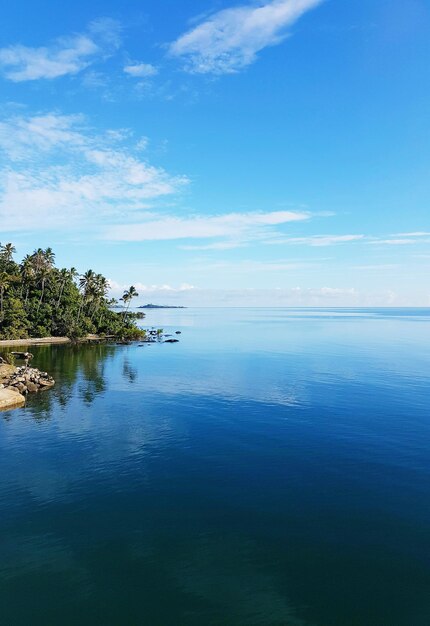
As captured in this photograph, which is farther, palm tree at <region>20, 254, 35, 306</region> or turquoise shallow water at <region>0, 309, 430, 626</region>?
palm tree at <region>20, 254, 35, 306</region>

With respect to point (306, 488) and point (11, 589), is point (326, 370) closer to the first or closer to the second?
point (306, 488)

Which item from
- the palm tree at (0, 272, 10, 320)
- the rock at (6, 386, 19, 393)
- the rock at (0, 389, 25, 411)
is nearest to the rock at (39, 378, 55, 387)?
the rock at (6, 386, 19, 393)

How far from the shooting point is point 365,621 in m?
19.0

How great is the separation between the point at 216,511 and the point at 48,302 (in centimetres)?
13501

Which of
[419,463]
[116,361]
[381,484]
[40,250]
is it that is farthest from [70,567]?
[40,250]

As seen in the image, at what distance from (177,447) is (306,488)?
14.5m

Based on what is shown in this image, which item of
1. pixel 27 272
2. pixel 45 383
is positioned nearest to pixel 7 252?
pixel 27 272

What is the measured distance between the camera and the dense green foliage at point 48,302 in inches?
5123

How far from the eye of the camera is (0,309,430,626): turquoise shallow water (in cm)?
2020

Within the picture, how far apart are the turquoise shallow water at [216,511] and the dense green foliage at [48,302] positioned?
262 ft

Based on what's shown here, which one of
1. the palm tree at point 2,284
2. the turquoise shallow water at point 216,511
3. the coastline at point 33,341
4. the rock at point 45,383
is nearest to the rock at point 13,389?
the turquoise shallow water at point 216,511

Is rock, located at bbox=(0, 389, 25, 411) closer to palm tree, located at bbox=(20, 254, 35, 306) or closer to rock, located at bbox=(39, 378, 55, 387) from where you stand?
rock, located at bbox=(39, 378, 55, 387)

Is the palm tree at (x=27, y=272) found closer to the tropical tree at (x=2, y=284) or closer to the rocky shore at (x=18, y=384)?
the tropical tree at (x=2, y=284)

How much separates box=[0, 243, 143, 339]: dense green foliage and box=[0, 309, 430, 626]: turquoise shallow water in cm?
7993
